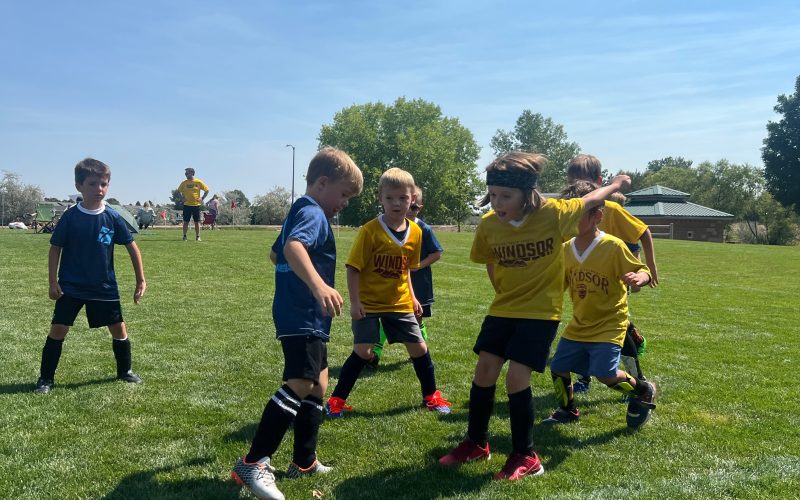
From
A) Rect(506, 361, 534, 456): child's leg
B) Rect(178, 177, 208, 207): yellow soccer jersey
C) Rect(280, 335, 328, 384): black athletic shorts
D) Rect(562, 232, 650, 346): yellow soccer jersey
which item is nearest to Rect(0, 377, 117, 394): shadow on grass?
Rect(280, 335, 328, 384): black athletic shorts

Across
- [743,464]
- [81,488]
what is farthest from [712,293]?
[81,488]

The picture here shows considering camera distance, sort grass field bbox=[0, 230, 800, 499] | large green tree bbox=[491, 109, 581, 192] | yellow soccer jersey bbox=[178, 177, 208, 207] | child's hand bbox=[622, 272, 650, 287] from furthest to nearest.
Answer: large green tree bbox=[491, 109, 581, 192] < yellow soccer jersey bbox=[178, 177, 208, 207] < child's hand bbox=[622, 272, 650, 287] < grass field bbox=[0, 230, 800, 499]

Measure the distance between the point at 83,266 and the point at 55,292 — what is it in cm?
31

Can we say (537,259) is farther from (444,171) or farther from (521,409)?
(444,171)

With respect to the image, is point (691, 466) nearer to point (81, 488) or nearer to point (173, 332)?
point (81, 488)

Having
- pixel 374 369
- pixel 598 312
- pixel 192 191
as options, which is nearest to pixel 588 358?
pixel 598 312

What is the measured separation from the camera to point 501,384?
19.2 ft

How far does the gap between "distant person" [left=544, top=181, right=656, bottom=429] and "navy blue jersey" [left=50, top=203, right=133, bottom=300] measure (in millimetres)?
3970

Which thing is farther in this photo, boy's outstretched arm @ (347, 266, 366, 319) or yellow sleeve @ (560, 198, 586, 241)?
boy's outstretched arm @ (347, 266, 366, 319)

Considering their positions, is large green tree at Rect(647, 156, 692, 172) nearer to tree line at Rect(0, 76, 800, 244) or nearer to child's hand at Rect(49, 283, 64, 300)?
tree line at Rect(0, 76, 800, 244)

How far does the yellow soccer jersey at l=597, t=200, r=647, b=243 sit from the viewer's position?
548cm

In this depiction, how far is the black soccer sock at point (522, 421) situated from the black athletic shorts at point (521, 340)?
20cm

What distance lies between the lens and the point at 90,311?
5.50m

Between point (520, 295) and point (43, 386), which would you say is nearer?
point (520, 295)
